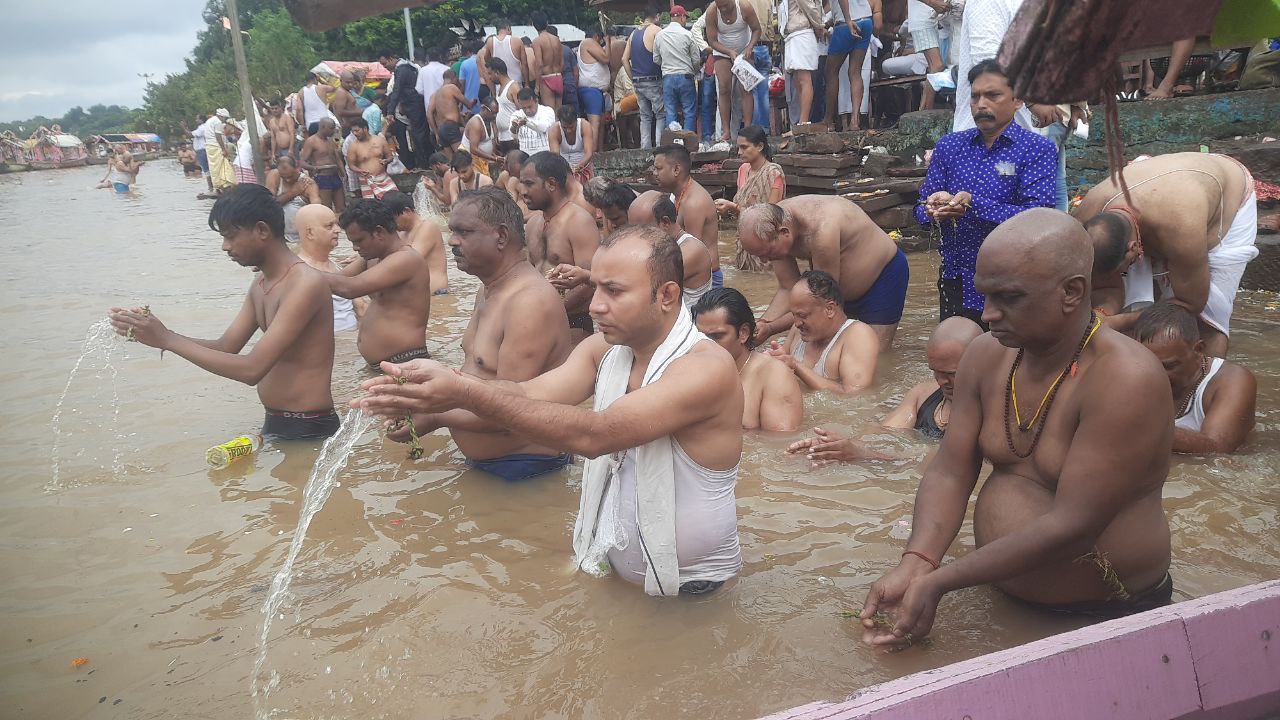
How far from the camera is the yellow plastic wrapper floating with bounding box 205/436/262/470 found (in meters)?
5.43

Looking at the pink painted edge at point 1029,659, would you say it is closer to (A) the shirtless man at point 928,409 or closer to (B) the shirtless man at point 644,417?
(B) the shirtless man at point 644,417

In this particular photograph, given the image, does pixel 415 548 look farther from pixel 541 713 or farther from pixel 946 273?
pixel 946 273

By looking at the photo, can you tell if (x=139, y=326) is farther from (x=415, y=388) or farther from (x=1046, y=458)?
(x=1046, y=458)

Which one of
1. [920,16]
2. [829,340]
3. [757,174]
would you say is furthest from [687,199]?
[920,16]

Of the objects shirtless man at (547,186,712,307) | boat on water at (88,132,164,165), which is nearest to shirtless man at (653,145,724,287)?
shirtless man at (547,186,712,307)

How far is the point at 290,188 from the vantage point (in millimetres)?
14953

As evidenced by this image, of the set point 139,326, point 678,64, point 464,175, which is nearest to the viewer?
point 139,326

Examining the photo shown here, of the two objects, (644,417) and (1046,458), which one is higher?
(644,417)

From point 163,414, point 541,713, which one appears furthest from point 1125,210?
point 163,414

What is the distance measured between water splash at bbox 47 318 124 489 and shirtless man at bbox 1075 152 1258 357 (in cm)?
595

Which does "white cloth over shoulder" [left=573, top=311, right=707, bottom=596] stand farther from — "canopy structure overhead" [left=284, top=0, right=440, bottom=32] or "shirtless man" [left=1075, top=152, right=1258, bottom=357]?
"shirtless man" [left=1075, top=152, right=1258, bottom=357]

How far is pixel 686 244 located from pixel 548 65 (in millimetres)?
8091

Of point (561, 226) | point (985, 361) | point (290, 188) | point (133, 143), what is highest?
point (133, 143)

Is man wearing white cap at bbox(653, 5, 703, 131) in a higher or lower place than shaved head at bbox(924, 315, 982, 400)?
higher
